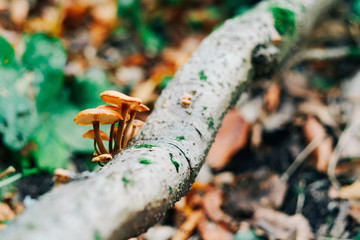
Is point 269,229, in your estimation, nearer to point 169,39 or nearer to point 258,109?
point 258,109

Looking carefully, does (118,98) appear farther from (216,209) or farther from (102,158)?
(216,209)

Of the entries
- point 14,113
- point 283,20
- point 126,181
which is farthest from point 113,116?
point 283,20

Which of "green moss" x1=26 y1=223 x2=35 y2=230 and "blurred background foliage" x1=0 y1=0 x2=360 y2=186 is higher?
"blurred background foliage" x1=0 y1=0 x2=360 y2=186

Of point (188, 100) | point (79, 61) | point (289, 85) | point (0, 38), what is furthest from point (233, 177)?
point (79, 61)

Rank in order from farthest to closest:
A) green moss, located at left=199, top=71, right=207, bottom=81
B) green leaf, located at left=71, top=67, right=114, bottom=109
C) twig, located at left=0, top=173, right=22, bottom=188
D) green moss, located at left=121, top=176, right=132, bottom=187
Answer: green leaf, located at left=71, top=67, right=114, bottom=109, twig, located at left=0, top=173, right=22, bottom=188, green moss, located at left=199, top=71, right=207, bottom=81, green moss, located at left=121, top=176, right=132, bottom=187

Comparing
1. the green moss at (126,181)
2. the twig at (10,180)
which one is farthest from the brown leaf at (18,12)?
the green moss at (126,181)

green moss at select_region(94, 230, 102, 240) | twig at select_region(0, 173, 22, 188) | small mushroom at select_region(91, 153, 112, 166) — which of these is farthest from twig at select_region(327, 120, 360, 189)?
twig at select_region(0, 173, 22, 188)

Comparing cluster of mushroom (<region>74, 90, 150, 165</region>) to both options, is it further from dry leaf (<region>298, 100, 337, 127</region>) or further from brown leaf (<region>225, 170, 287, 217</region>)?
dry leaf (<region>298, 100, 337, 127</region>)
